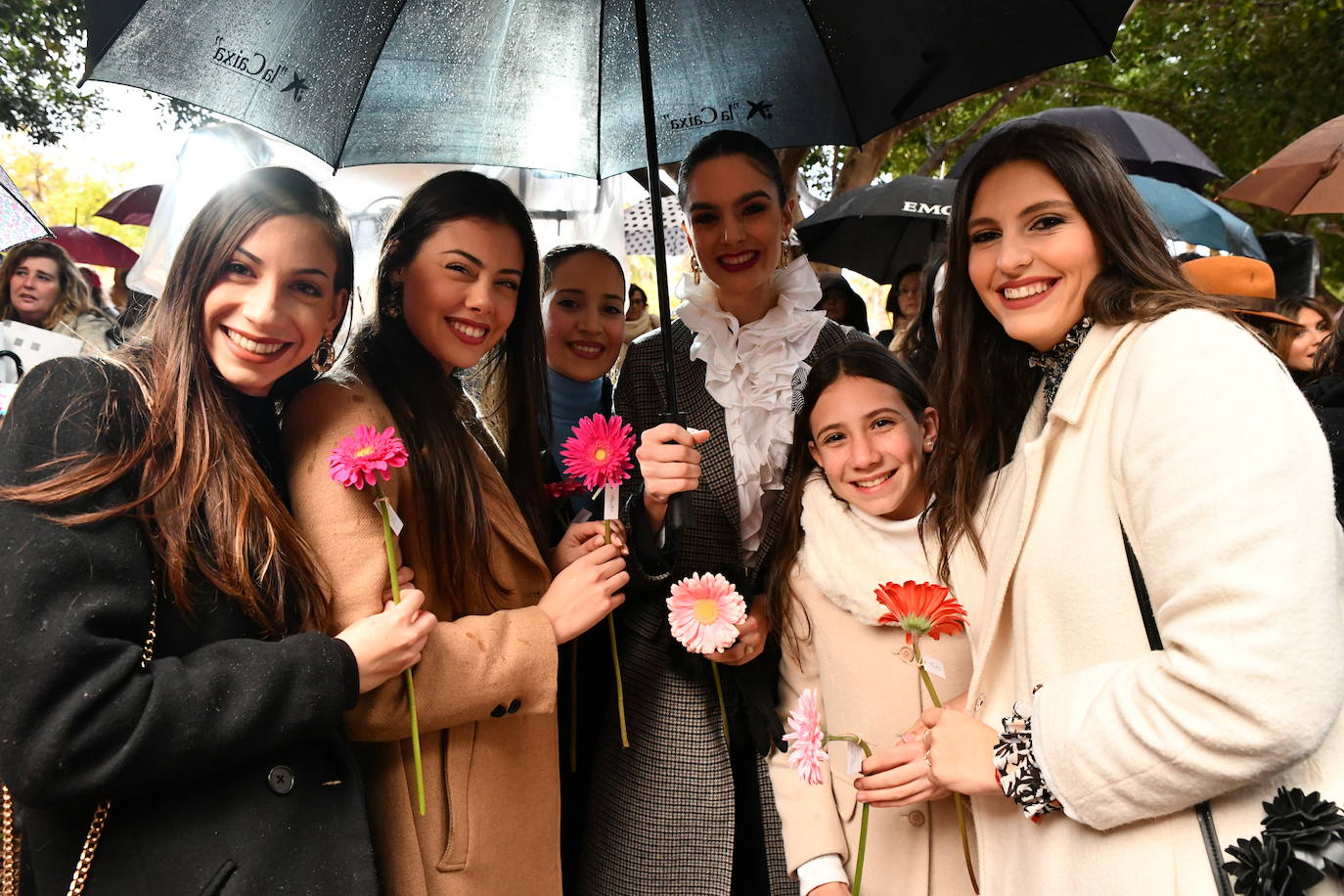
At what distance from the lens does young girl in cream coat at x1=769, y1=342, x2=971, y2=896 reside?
2109mm

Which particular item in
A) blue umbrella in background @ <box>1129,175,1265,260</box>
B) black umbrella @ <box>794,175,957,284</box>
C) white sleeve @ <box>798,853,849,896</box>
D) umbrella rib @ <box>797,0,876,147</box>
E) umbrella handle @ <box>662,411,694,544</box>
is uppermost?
black umbrella @ <box>794,175,957,284</box>

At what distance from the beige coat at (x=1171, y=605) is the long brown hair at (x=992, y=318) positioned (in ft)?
0.36

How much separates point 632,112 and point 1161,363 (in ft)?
5.83

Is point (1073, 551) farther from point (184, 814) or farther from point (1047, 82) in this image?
point (1047, 82)

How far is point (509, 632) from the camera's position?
74.9 inches

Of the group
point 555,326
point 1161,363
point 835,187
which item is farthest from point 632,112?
point 835,187

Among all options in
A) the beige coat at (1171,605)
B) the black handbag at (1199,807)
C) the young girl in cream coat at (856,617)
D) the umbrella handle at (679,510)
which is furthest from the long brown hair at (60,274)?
the black handbag at (1199,807)

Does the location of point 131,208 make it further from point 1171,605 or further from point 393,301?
point 1171,605

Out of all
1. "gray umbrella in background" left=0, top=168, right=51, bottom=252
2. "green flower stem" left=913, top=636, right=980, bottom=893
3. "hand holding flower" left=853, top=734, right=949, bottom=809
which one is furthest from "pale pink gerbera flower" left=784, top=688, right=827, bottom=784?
"gray umbrella in background" left=0, top=168, right=51, bottom=252

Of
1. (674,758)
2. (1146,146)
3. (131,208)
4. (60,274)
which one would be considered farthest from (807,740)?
(131,208)

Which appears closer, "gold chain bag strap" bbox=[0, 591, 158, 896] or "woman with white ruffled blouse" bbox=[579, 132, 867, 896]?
"gold chain bag strap" bbox=[0, 591, 158, 896]

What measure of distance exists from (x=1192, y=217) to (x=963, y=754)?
13.6 ft

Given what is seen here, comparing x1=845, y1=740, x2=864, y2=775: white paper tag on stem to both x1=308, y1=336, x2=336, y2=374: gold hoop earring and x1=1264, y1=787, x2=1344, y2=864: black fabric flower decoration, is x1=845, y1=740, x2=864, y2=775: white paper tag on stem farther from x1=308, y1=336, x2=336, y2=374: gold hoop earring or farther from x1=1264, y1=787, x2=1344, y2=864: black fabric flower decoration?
x1=308, y1=336, x2=336, y2=374: gold hoop earring

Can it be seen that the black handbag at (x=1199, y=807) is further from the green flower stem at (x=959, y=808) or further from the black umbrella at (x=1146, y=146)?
the black umbrella at (x=1146, y=146)
